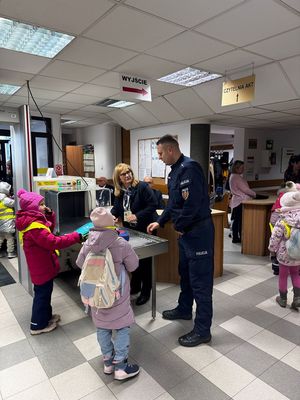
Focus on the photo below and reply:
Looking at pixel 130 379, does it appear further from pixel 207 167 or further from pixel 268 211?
pixel 207 167

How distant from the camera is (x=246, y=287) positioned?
331 centimetres

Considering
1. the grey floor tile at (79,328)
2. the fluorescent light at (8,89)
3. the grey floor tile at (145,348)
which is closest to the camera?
the grey floor tile at (145,348)

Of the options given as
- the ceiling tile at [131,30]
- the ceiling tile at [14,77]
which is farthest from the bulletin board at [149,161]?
the ceiling tile at [131,30]

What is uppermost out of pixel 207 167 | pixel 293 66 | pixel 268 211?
pixel 293 66

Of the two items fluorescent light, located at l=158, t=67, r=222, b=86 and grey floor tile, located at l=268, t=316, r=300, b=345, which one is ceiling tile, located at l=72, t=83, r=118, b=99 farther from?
grey floor tile, located at l=268, t=316, r=300, b=345

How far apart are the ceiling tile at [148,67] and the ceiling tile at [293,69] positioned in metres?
1.16

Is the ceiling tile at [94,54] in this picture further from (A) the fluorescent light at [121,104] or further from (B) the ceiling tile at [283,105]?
(B) the ceiling tile at [283,105]

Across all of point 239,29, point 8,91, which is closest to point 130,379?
point 239,29

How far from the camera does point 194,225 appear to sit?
7.09ft

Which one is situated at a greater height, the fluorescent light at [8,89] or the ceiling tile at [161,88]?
the fluorescent light at [8,89]

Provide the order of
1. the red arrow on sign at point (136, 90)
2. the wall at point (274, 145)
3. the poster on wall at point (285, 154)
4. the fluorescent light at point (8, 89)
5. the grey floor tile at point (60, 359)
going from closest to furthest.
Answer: the grey floor tile at point (60, 359) < the red arrow on sign at point (136, 90) < the fluorescent light at point (8, 89) < the wall at point (274, 145) < the poster on wall at point (285, 154)

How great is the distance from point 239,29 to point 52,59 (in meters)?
2.02

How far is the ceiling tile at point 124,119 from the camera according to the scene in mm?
6113

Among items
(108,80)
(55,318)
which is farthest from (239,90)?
(55,318)
